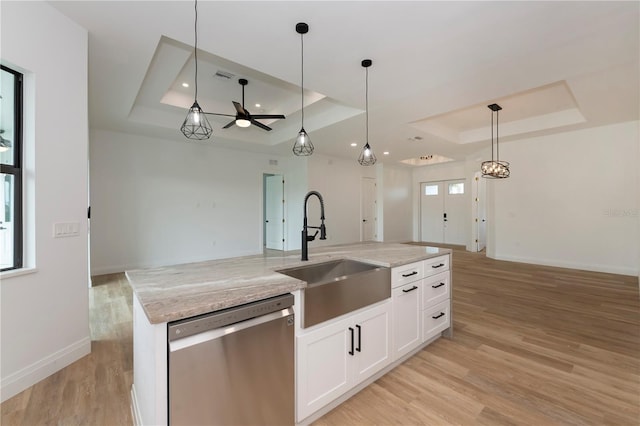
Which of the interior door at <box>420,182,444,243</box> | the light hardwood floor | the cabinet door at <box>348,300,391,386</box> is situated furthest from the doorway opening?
the cabinet door at <box>348,300,391,386</box>

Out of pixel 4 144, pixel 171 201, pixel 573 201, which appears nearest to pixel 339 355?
pixel 4 144

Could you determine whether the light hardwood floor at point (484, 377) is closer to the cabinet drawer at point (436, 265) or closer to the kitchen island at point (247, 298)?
the kitchen island at point (247, 298)

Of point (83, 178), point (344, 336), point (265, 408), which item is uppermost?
Result: point (83, 178)

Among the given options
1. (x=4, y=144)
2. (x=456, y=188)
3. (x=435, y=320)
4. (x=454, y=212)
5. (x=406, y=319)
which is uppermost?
(x=456, y=188)

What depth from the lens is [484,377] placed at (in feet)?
6.88

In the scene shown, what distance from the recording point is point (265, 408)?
53.8 inches

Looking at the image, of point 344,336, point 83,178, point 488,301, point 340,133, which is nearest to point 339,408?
point 344,336

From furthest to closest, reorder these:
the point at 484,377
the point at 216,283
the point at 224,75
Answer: the point at 224,75
the point at 484,377
the point at 216,283

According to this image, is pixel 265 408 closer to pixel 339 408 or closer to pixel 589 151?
pixel 339 408

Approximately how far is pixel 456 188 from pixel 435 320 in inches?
288

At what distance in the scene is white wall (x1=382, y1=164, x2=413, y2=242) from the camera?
8.70 m

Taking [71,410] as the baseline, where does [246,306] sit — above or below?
above

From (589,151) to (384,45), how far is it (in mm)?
5394

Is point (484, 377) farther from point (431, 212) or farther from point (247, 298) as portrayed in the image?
point (431, 212)
